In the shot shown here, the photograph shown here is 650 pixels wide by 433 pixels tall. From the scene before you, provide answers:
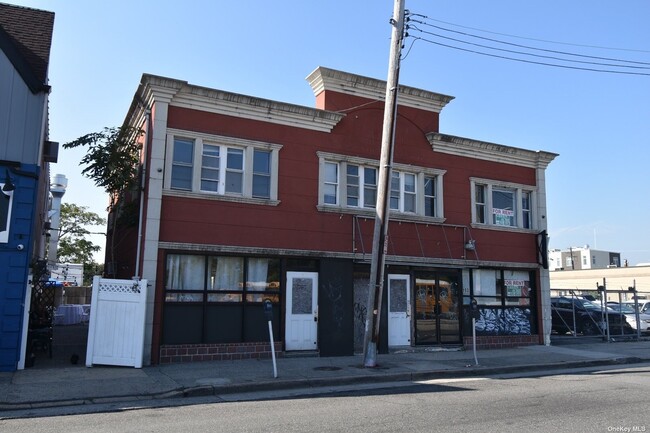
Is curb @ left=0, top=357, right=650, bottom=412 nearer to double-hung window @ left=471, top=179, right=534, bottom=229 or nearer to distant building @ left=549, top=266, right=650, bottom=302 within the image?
double-hung window @ left=471, top=179, right=534, bottom=229

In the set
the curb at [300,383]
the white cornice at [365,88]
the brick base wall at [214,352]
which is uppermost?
the white cornice at [365,88]

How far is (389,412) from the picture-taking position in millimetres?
8148

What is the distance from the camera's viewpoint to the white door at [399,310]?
15.9m

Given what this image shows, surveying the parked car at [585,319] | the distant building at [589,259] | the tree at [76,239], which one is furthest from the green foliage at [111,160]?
the distant building at [589,259]

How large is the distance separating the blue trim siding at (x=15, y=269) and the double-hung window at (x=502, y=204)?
12.6m

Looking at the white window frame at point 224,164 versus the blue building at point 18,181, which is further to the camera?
the white window frame at point 224,164

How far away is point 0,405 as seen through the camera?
333 inches

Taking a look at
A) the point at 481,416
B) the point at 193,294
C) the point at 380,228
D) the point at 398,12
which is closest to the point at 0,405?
the point at 193,294

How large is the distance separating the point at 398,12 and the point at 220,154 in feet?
18.4

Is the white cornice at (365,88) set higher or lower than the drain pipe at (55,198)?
higher

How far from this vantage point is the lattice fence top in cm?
1238

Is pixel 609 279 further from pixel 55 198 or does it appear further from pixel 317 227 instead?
pixel 55 198

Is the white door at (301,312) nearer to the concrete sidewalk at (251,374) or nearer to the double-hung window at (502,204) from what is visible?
the concrete sidewalk at (251,374)

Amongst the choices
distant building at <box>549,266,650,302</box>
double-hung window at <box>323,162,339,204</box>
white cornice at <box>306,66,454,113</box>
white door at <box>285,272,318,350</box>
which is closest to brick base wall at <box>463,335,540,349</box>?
white door at <box>285,272,318,350</box>
